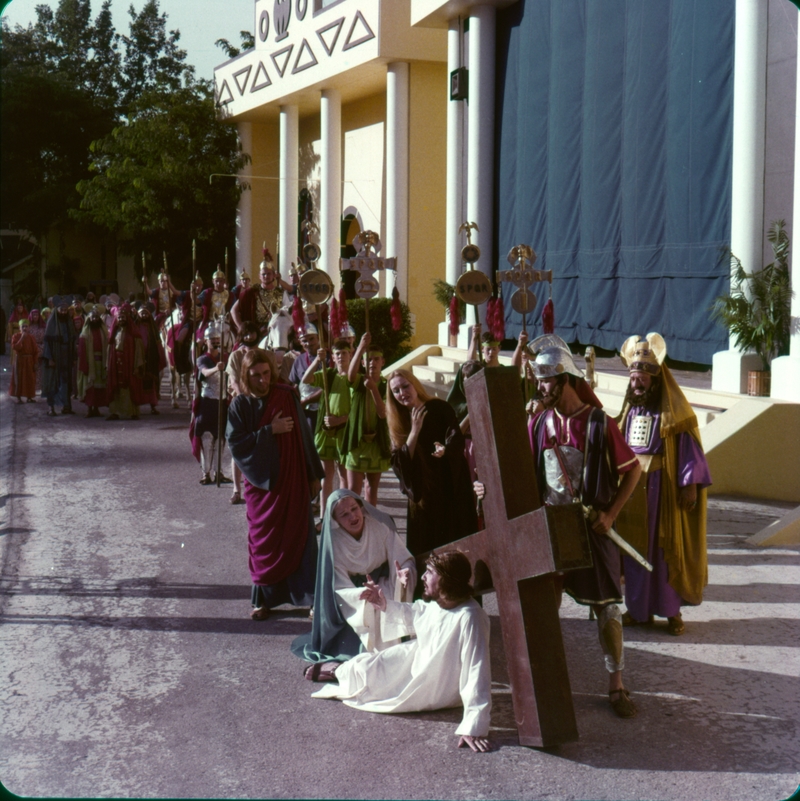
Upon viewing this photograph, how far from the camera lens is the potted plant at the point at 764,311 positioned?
36.5ft

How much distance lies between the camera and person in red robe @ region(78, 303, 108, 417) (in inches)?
672

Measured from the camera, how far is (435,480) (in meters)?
6.70

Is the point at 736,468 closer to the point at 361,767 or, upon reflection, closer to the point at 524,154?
the point at 361,767

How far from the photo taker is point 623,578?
Answer: 6668 mm

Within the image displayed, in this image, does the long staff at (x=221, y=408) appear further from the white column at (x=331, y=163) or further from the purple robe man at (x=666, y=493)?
the white column at (x=331, y=163)

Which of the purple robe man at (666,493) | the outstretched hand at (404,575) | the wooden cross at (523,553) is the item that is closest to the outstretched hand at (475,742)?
the wooden cross at (523,553)

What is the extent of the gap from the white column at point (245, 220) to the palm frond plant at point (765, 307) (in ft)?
63.1

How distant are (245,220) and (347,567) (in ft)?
79.4

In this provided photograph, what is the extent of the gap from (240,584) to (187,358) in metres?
10.2

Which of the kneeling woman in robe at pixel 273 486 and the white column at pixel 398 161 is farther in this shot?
the white column at pixel 398 161

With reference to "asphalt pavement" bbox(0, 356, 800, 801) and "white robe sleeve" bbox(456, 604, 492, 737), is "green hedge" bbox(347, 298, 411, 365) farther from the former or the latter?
"white robe sleeve" bbox(456, 604, 492, 737)

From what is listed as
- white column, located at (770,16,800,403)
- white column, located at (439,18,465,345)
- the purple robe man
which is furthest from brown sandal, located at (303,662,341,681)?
white column, located at (439,18,465,345)

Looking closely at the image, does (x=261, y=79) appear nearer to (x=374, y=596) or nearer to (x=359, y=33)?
(x=359, y=33)

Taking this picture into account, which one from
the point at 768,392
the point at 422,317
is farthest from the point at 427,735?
the point at 422,317
